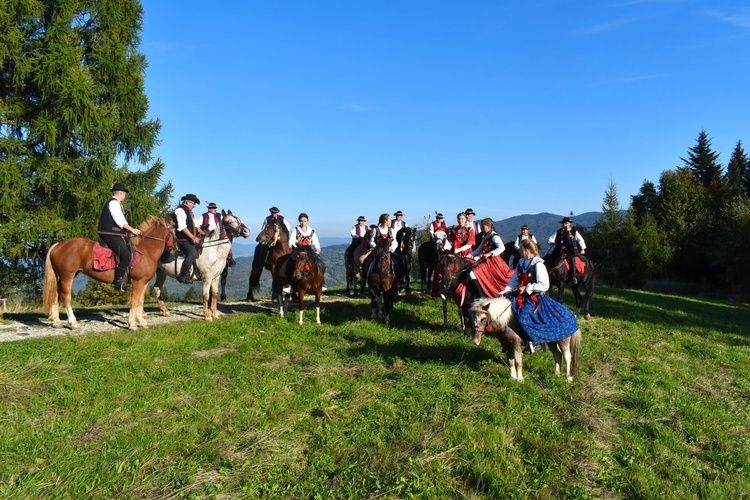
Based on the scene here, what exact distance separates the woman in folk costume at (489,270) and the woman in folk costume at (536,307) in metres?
2.11

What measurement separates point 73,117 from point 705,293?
46.7 m

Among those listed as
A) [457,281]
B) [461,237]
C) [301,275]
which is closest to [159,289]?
[301,275]

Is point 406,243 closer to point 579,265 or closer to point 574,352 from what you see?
point 579,265

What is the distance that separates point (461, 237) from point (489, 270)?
2.92m

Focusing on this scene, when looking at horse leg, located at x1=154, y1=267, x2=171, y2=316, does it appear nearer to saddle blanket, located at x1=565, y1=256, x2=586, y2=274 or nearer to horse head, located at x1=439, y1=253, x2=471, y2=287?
horse head, located at x1=439, y1=253, x2=471, y2=287

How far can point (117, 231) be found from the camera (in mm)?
9930

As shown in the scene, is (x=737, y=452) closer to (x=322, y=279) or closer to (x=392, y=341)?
(x=392, y=341)

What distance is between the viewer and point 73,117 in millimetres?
16812

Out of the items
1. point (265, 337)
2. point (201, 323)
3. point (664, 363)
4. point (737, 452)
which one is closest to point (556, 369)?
point (737, 452)

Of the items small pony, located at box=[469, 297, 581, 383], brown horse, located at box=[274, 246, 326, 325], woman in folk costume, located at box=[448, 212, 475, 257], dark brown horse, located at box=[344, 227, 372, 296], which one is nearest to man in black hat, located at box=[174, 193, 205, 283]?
brown horse, located at box=[274, 246, 326, 325]

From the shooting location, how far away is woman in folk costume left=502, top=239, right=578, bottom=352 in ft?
23.1

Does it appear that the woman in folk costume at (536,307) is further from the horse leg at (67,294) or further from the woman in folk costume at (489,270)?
the horse leg at (67,294)

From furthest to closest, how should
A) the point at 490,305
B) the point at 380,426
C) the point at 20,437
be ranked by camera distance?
1. the point at 490,305
2. the point at 380,426
3. the point at 20,437

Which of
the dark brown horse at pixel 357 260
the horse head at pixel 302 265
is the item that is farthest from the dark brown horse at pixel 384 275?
the dark brown horse at pixel 357 260
